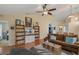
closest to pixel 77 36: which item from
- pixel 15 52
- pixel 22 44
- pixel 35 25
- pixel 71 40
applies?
pixel 71 40

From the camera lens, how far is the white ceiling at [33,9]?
206 cm

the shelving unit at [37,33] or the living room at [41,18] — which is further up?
the living room at [41,18]

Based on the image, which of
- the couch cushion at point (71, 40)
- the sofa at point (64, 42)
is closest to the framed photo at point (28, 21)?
the sofa at point (64, 42)

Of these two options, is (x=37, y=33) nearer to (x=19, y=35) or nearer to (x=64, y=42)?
(x=19, y=35)

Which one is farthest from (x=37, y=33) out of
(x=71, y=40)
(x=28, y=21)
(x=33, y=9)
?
(x=71, y=40)

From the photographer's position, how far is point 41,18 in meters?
2.13

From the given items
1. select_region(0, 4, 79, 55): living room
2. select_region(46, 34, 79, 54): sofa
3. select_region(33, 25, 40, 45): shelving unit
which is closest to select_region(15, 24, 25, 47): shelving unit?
select_region(0, 4, 79, 55): living room

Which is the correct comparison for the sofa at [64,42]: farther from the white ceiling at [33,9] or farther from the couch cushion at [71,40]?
the white ceiling at [33,9]

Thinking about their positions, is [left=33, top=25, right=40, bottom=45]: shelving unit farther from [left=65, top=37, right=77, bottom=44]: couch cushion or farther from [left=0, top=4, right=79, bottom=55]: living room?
[left=65, top=37, right=77, bottom=44]: couch cushion

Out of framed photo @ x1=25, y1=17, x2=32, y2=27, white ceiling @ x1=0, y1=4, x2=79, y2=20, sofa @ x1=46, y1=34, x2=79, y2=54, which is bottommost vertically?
sofa @ x1=46, y1=34, x2=79, y2=54

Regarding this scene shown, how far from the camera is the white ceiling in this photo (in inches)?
81.1

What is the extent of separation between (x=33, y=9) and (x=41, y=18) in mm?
215
